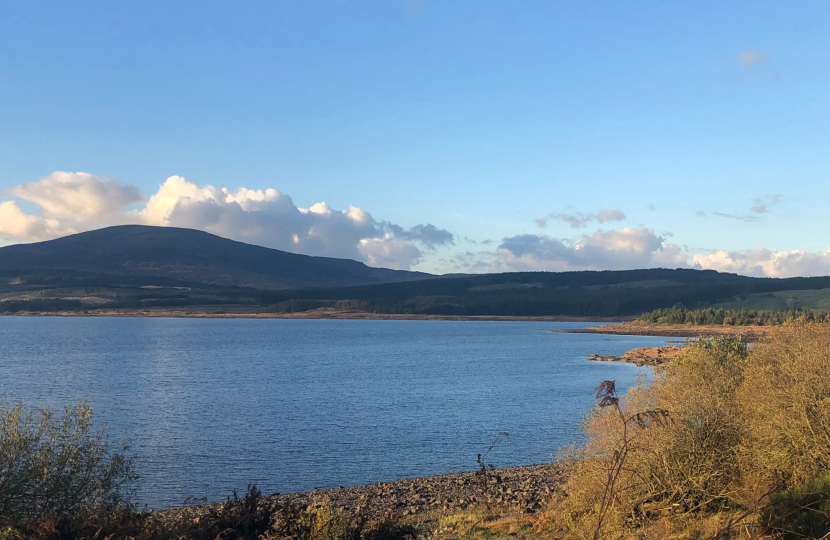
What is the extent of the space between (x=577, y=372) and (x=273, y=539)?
7675 centimetres

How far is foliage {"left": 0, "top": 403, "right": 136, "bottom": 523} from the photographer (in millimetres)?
18922

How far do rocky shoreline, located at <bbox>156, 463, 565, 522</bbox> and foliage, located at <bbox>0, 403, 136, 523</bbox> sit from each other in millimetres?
3739

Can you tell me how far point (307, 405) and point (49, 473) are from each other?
39014 millimetres

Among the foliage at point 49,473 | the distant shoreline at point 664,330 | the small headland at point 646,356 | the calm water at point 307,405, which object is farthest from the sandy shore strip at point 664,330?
the foliage at point 49,473

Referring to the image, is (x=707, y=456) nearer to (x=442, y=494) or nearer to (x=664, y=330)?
(x=442, y=494)

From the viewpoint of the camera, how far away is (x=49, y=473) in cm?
1962

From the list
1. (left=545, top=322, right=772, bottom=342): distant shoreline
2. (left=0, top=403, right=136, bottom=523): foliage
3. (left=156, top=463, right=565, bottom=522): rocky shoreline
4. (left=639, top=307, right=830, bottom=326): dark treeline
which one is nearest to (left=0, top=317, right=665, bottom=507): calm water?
(left=156, top=463, right=565, bottom=522): rocky shoreline

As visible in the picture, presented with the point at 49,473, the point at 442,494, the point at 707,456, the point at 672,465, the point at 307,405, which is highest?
the point at 707,456

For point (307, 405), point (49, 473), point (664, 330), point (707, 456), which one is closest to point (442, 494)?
point (707, 456)

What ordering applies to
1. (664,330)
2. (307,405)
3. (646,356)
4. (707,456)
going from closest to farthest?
(707,456) → (307,405) → (646,356) → (664,330)

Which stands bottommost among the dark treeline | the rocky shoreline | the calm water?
the calm water

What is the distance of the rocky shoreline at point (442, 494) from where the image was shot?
25281 millimetres

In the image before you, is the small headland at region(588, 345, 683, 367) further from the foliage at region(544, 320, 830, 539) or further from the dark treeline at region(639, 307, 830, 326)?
the foliage at region(544, 320, 830, 539)

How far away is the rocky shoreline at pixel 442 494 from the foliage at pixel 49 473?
374 cm
